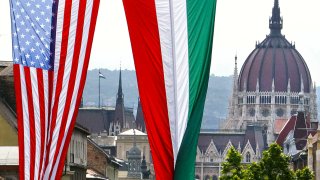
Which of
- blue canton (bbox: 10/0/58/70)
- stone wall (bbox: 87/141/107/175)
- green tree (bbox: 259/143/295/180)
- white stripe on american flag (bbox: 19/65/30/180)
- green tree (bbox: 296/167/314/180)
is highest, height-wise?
stone wall (bbox: 87/141/107/175)

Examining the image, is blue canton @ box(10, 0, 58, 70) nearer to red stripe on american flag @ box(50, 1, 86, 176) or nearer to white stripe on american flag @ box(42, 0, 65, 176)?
white stripe on american flag @ box(42, 0, 65, 176)

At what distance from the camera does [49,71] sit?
16641 millimetres

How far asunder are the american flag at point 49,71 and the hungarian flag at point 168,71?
84 cm

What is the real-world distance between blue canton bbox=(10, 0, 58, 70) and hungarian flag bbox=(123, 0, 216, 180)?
1.15 metres

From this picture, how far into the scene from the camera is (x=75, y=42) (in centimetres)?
1656

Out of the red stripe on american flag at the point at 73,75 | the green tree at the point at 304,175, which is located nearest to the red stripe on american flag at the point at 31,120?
the red stripe on american flag at the point at 73,75

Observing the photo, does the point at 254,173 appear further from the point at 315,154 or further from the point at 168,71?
the point at 168,71

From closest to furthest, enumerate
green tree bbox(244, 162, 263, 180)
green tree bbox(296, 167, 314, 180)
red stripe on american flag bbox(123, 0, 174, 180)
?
1. red stripe on american flag bbox(123, 0, 174, 180)
2. green tree bbox(296, 167, 314, 180)
3. green tree bbox(244, 162, 263, 180)

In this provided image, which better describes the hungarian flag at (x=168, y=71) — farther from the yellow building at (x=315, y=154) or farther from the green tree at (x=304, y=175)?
the yellow building at (x=315, y=154)

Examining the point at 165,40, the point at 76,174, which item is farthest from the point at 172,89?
the point at 76,174

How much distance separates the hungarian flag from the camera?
620 inches

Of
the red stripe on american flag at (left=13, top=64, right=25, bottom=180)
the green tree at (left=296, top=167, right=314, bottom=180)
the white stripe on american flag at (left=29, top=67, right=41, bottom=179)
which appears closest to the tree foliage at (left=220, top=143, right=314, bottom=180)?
the green tree at (left=296, top=167, right=314, bottom=180)

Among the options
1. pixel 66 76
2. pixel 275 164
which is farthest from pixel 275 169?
pixel 66 76

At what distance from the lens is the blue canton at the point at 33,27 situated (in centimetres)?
1638
